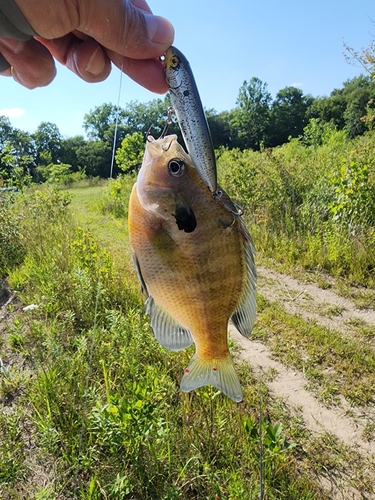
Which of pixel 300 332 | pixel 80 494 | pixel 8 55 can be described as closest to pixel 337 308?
pixel 300 332

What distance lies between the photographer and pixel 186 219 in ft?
4.01

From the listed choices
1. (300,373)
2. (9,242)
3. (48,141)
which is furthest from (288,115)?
(300,373)

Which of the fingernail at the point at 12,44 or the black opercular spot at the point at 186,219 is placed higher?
the fingernail at the point at 12,44

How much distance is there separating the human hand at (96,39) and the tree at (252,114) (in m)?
40.8

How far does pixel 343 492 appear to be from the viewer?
2.60 meters

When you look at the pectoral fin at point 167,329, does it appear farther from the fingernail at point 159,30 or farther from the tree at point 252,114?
the tree at point 252,114

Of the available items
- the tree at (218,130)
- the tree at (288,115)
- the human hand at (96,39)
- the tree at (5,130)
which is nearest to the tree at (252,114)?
the tree at (288,115)

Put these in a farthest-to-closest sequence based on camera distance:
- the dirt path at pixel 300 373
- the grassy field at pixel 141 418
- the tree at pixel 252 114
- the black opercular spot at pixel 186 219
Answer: the tree at pixel 252 114, the dirt path at pixel 300 373, the grassy field at pixel 141 418, the black opercular spot at pixel 186 219

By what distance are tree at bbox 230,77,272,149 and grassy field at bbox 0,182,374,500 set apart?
3902 centimetres

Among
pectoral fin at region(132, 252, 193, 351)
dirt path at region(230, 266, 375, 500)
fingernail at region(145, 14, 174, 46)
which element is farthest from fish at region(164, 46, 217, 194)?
dirt path at region(230, 266, 375, 500)

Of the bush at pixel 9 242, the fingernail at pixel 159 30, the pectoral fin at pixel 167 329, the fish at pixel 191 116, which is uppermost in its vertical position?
the fingernail at pixel 159 30

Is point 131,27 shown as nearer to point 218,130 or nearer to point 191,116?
point 191,116

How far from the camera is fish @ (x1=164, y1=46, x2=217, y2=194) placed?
3.50 ft

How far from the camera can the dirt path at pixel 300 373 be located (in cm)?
317
